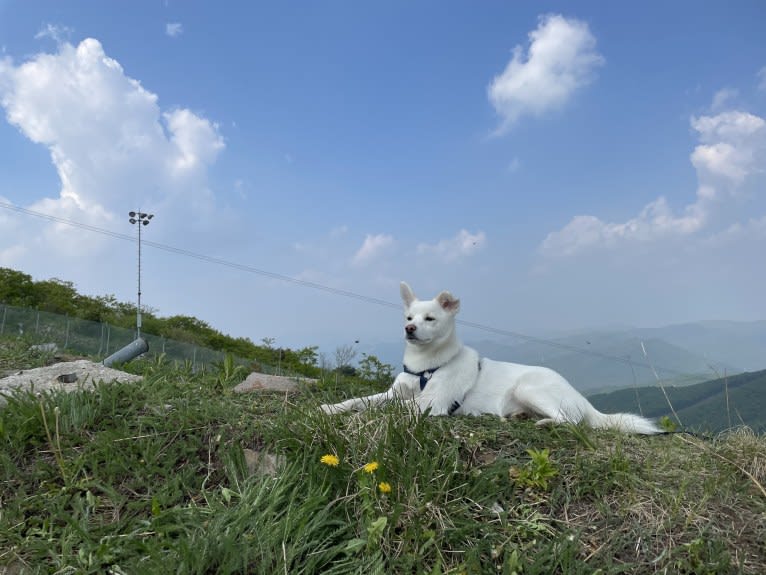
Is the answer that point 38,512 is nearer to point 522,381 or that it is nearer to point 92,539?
point 92,539

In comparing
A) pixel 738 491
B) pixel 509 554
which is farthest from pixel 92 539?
pixel 738 491

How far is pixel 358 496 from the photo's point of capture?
381 centimetres

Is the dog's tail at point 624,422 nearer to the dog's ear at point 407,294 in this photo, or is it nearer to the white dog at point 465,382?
the white dog at point 465,382

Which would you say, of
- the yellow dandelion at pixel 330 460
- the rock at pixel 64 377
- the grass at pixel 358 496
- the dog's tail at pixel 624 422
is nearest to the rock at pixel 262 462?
the grass at pixel 358 496

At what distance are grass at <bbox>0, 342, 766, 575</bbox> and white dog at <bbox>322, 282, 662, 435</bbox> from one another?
2.28 feet

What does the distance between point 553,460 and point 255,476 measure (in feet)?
7.15

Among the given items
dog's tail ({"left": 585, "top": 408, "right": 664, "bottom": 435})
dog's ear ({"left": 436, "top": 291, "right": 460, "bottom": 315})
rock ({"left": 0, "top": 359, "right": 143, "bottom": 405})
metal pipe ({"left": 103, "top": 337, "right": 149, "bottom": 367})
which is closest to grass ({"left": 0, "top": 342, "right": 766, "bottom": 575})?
dog's tail ({"left": 585, "top": 408, "right": 664, "bottom": 435})

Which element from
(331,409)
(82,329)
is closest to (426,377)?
(331,409)

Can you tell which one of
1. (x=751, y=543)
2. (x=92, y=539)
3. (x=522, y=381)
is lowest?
(x=92, y=539)

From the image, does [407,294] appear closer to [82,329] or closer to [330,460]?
[330,460]

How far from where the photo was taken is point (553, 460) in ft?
14.1

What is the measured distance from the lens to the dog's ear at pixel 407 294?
245 inches

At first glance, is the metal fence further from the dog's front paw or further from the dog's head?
the dog's front paw

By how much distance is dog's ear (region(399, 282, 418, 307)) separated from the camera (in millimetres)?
6227
